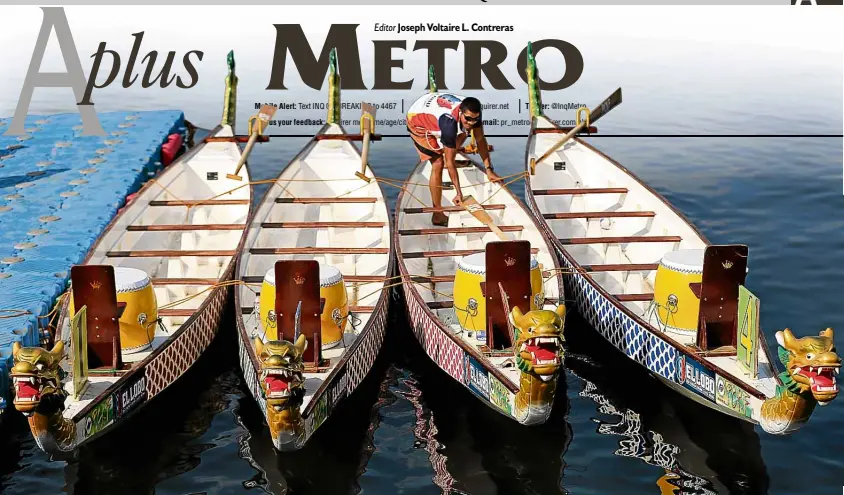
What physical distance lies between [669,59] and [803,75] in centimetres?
520

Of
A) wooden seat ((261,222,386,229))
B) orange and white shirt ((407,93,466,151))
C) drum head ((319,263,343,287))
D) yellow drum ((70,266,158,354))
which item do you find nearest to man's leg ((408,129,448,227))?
orange and white shirt ((407,93,466,151))

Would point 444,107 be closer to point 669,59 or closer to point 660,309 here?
point 660,309

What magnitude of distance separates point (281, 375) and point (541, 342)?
294 cm

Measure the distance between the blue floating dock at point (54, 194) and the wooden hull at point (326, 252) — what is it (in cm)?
304

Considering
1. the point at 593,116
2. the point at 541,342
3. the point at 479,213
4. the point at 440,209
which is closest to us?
the point at 541,342

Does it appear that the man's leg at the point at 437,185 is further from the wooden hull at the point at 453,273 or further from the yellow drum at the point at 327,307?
the yellow drum at the point at 327,307

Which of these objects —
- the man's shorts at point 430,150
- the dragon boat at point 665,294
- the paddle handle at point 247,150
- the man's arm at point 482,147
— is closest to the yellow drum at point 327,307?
the dragon boat at point 665,294

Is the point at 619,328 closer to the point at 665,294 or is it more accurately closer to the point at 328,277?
the point at 665,294

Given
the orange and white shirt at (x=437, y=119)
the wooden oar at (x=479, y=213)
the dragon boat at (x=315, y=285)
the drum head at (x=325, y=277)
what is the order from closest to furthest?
the dragon boat at (x=315, y=285), the drum head at (x=325, y=277), the wooden oar at (x=479, y=213), the orange and white shirt at (x=437, y=119)

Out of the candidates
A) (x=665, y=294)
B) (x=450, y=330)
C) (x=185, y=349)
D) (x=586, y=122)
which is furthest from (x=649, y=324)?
(x=586, y=122)

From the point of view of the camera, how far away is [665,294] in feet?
47.8

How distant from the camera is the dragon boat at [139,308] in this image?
11.4 meters

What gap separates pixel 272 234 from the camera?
59.8 ft

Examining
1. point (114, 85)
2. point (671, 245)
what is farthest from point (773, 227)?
point (114, 85)
